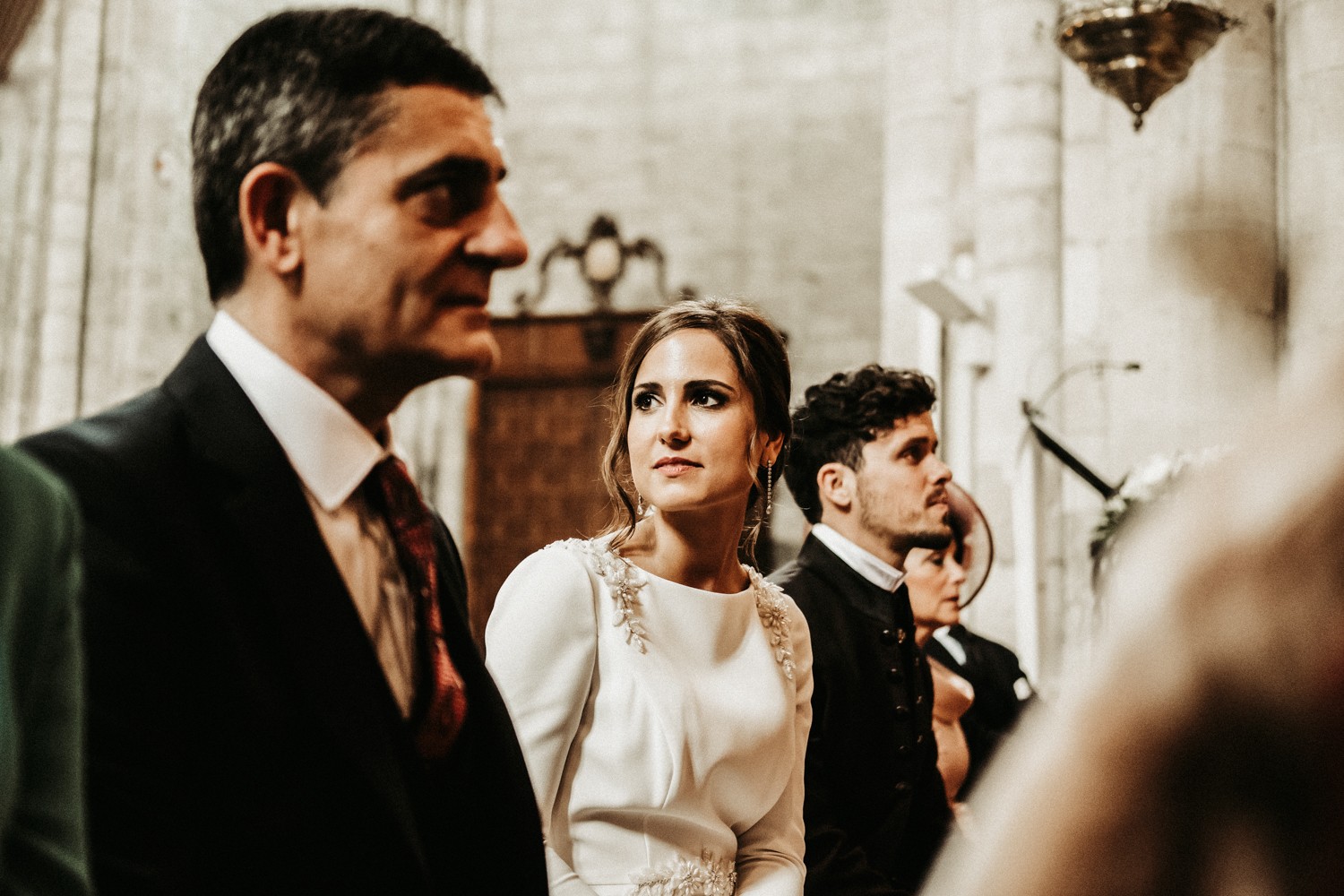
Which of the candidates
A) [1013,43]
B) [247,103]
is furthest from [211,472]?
[1013,43]

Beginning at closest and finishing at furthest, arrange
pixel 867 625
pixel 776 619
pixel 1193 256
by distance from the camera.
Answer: pixel 776 619 → pixel 867 625 → pixel 1193 256

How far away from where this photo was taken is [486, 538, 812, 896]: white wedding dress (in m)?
2.13

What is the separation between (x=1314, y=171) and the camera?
5.66m

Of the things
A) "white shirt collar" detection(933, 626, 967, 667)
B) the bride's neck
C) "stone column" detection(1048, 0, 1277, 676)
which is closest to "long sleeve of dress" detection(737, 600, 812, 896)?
the bride's neck

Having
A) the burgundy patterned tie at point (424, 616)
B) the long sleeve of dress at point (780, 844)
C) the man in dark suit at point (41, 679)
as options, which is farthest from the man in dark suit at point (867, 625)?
the man in dark suit at point (41, 679)

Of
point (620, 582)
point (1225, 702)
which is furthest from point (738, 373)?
point (1225, 702)

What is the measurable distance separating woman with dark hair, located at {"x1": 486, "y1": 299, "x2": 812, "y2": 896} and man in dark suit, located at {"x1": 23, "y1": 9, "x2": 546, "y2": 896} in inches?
31.0

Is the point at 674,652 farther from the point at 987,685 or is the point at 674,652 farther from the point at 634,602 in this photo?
the point at 987,685

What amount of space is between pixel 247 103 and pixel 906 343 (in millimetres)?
7745

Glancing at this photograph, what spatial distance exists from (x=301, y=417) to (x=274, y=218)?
0.58 ft

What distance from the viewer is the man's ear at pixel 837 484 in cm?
330

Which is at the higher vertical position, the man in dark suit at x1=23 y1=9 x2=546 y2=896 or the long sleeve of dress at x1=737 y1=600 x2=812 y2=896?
the man in dark suit at x1=23 y1=9 x2=546 y2=896

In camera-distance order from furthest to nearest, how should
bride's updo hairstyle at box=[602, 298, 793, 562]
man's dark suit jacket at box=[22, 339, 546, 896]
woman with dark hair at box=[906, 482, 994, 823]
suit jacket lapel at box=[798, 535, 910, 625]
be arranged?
woman with dark hair at box=[906, 482, 994, 823] → suit jacket lapel at box=[798, 535, 910, 625] → bride's updo hairstyle at box=[602, 298, 793, 562] → man's dark suit jacket at box=[22, 339, 546, 896]

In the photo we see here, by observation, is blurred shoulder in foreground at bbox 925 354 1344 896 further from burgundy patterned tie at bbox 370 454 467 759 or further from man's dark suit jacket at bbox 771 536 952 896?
man's dark suit jacket at bbox 771 536 952 896
